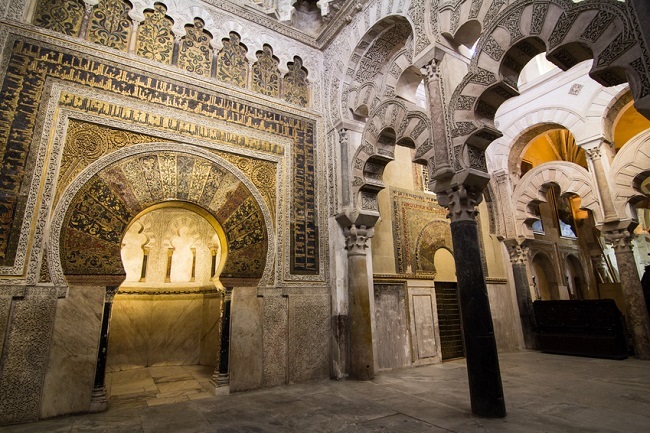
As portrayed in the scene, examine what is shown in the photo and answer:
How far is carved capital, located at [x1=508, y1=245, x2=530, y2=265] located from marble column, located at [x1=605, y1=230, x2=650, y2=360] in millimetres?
1691

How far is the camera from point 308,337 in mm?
5355

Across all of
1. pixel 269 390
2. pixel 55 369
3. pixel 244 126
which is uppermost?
pixel 244 126

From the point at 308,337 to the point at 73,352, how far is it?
9.63 ft

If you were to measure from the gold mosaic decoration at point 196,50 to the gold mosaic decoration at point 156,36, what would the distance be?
188mm

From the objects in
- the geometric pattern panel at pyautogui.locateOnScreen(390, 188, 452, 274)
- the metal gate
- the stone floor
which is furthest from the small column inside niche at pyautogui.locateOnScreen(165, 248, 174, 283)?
the metal gate

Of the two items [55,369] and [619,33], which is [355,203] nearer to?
[619,33]

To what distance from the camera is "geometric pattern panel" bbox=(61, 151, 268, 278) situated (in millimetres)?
4164

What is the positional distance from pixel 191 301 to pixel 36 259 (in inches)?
147

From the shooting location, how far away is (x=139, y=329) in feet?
22.6

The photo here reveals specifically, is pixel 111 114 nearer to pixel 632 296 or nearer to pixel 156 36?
pixel 156 36

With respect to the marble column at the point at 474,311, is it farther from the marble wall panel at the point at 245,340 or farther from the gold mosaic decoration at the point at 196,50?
the gold mosaic decoration at the point at 196,50

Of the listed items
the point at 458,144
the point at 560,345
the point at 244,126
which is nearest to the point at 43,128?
the point at 244,126

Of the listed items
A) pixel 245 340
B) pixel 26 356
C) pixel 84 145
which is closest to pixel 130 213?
pixel 84 145

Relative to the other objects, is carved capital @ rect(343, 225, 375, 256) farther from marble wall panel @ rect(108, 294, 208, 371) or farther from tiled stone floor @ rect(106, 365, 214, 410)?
marble wall panel @ rect(108, 294, 208, 371)
